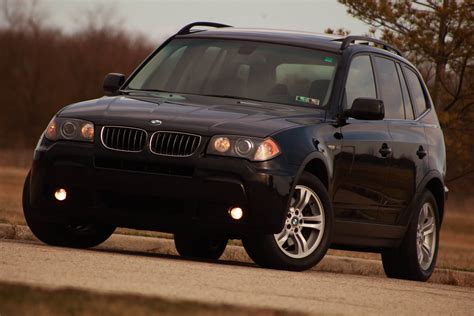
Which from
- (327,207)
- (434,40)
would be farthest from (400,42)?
(327,207)

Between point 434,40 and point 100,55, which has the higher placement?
point 434,40

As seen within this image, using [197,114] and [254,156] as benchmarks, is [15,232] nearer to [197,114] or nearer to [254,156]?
[197,114]

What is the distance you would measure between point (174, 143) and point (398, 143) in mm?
A: 2648

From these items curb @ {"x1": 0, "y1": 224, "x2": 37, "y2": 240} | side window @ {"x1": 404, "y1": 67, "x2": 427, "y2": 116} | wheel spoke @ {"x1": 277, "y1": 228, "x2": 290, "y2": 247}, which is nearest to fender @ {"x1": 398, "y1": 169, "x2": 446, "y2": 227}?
side window @ {"x1": 404, "y1": 67, "x2": 427, "y2": 116}

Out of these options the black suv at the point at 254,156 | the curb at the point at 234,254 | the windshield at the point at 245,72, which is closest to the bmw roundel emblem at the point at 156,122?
the black suv at the point at 254,156

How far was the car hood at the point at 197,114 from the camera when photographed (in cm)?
916

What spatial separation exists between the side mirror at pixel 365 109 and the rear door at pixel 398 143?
79cm

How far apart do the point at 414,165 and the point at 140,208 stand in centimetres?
304

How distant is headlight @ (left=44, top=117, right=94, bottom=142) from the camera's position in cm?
935

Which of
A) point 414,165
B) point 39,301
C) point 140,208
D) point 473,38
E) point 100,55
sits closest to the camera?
point 39,301

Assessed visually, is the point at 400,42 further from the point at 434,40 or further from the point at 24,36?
the point at 24,36

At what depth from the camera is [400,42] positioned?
2522 cm

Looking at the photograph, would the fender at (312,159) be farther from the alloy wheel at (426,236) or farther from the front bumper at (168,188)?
the alloy wheel at (426,236)

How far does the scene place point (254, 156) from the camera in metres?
9.02
